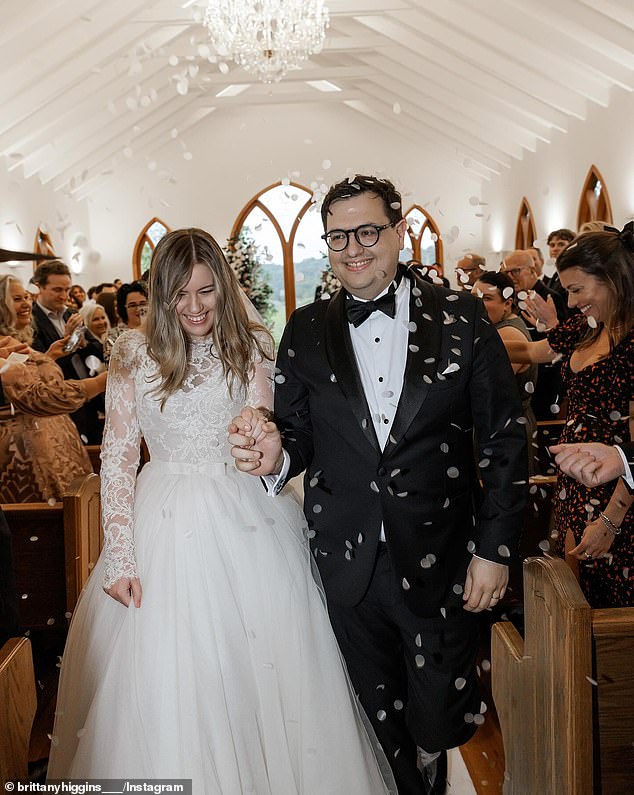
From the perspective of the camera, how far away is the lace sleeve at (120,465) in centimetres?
249

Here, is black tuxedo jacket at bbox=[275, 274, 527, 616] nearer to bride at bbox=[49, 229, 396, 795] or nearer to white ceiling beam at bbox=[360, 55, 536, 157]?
bride at bbox=[49, 229, 396, 795]

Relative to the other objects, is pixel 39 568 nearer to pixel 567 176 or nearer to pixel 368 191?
pixel 368 191

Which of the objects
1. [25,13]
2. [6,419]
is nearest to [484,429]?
[6,419]

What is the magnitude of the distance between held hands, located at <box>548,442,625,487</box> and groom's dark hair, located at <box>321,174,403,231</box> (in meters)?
0.76

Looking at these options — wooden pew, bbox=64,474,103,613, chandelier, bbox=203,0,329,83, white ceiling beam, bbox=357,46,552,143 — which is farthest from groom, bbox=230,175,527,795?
white ceiling beam, bbox=357,46,552,143

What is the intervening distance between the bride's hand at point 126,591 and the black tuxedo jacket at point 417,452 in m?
0.51

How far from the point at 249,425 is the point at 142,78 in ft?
34.9

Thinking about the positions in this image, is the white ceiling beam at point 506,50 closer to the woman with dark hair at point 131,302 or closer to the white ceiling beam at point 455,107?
the white ceiling beam at point 455,107

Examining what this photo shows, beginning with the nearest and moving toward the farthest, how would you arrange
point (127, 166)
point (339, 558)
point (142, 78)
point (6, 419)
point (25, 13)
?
point (339, 558) → point (6, 419) → point (25, 13) → point (142, 78) → point (127, 166)

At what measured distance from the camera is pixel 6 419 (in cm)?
421

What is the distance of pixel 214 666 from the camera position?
7.82 feet

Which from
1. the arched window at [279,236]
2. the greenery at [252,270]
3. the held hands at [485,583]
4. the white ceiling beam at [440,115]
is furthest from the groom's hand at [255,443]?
the arched window at [279,236]

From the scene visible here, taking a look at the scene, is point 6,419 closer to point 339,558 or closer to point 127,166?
point 339,558

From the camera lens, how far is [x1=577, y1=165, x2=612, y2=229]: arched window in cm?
1050
